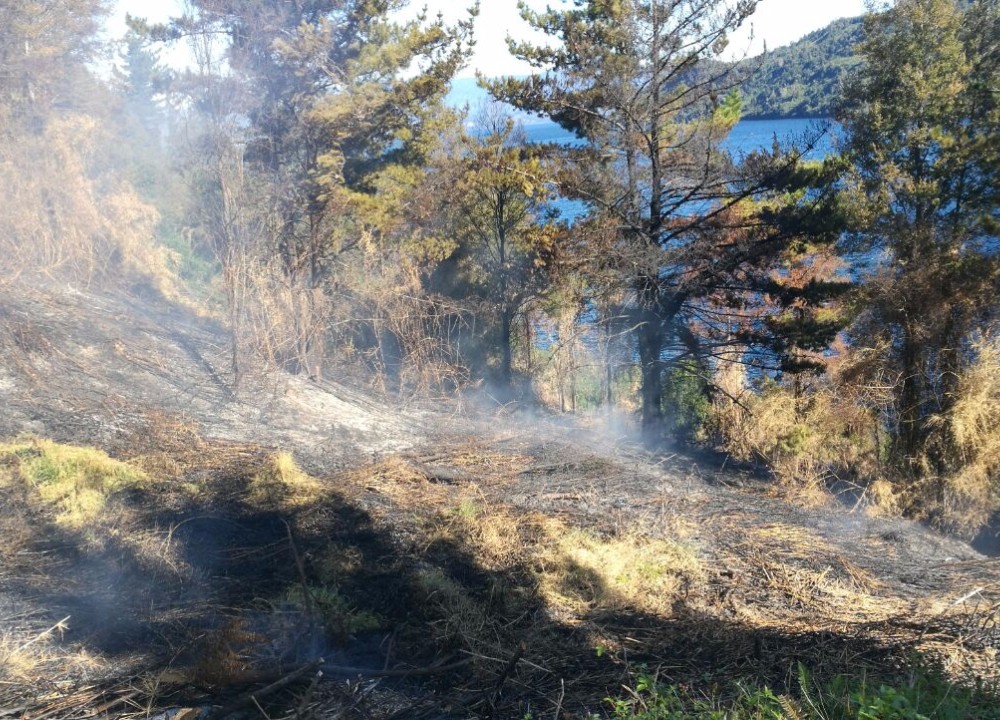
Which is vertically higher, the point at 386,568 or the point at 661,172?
the point at 661,172

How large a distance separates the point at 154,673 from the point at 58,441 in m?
4.39

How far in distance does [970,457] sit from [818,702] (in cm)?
836

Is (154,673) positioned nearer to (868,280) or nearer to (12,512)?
(12,512)

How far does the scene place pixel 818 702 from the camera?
354 cm

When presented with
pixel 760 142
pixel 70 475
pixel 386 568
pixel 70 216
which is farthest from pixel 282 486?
pixel 760 142

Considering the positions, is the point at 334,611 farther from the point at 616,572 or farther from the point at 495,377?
the point at 495,377

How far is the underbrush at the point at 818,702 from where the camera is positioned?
321cm

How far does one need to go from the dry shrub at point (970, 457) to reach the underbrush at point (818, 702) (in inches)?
277

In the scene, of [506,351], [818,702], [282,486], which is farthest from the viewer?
[506,351]

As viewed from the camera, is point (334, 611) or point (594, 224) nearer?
point (334, 611)

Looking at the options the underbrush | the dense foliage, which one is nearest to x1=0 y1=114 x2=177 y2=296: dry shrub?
the dense foliage

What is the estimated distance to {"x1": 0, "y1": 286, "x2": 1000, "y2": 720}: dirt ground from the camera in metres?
4.35

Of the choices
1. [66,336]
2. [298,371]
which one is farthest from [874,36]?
[66,336]

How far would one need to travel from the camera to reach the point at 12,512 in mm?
6180
